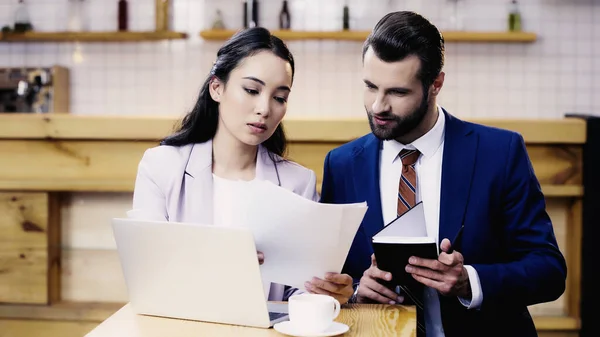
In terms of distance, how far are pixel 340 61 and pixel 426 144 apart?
328cm

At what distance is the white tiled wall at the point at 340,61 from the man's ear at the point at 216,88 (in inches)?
126

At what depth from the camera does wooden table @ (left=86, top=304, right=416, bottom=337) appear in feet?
4.91

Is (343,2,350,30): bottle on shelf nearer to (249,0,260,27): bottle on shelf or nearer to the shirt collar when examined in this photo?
(249,0,260,27): bottle on shelf

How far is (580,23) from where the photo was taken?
5.20m

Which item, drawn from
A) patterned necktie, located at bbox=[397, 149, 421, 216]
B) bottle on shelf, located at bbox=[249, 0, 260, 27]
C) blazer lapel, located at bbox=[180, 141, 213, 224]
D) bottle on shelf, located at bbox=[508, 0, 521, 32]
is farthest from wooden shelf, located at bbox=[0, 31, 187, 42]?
patterned necktie, located at bbox=[397, 149, 421, 216]

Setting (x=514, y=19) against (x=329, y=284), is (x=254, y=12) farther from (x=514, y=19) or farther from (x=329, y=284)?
(x=329, y=284)

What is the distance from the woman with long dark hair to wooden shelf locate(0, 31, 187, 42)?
312cm

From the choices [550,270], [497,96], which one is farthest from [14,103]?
[550,270]

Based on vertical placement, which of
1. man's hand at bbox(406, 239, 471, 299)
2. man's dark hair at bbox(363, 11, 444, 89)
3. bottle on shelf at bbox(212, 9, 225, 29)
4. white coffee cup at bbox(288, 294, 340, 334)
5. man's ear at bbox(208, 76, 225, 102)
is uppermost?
bottle on shelf at bbox(212, 9, 225, 29)

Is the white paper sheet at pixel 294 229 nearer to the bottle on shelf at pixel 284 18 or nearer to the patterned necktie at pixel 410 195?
the patterned necktie at pixel 410 195

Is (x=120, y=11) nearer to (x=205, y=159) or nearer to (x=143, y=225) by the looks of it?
(x=205, y=159)

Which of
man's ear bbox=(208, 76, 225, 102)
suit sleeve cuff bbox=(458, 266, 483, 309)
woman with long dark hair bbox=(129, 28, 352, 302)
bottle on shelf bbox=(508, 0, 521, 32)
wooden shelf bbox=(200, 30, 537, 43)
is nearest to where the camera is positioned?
suit sleeve cuff bbox=(458, 266, 483, 309)

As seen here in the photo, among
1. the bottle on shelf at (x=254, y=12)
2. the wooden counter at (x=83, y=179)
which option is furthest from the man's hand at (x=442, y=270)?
the bottle on shelf at (x=254, y=12)

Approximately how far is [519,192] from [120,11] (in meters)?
3.89
